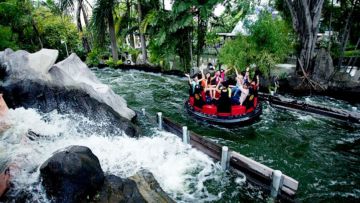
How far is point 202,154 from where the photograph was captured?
7980mm

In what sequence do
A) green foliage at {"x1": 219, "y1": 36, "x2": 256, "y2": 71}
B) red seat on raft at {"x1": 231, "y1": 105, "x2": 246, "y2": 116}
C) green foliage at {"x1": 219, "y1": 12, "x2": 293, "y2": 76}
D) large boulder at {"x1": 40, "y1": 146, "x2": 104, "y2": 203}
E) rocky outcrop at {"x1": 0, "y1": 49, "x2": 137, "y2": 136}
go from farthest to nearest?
green foliage at {"x1": 219, "y1": 36, "x2": 256, "y2": 71}
green foliage at {"x1": 219, "y1": 12, "x2": 293, "y2": 76}
red seat on raft at {"x1": 231, "y1": 105, "x2": 246, "y2": 116}
rocky outcrop at {"x1": 0, "y1": 49, "x2": 137, "y2": 136}
large boulder at {"x1": 40, "y1": 146, "x2": 104, "y2": 203}

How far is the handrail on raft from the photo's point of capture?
5.76m

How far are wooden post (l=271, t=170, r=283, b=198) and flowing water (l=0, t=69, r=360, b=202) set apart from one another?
31 cm

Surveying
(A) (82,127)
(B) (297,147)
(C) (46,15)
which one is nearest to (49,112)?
(A) (82,127)

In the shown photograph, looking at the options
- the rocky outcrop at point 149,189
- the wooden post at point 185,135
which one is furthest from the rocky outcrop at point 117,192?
the wooden post at point 185,135

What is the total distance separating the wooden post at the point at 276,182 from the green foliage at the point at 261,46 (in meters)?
8.40

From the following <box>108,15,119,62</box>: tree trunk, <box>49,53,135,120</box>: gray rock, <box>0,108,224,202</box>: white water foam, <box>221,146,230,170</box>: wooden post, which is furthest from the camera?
<box>108,15,119,62</box>: tree trunk

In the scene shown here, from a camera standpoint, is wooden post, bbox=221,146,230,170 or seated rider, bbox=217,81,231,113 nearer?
wooden post, bbox=221,146,230,170

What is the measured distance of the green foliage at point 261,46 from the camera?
42.4 feet

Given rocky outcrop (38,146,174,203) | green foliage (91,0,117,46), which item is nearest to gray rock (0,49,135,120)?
rocky outcrop (38,146,174,203)

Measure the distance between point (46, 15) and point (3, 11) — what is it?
15.8 ft

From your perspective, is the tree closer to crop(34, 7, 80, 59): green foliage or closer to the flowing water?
the flowing water

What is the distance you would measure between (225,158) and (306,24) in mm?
10149

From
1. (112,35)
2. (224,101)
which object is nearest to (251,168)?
(224,101)
